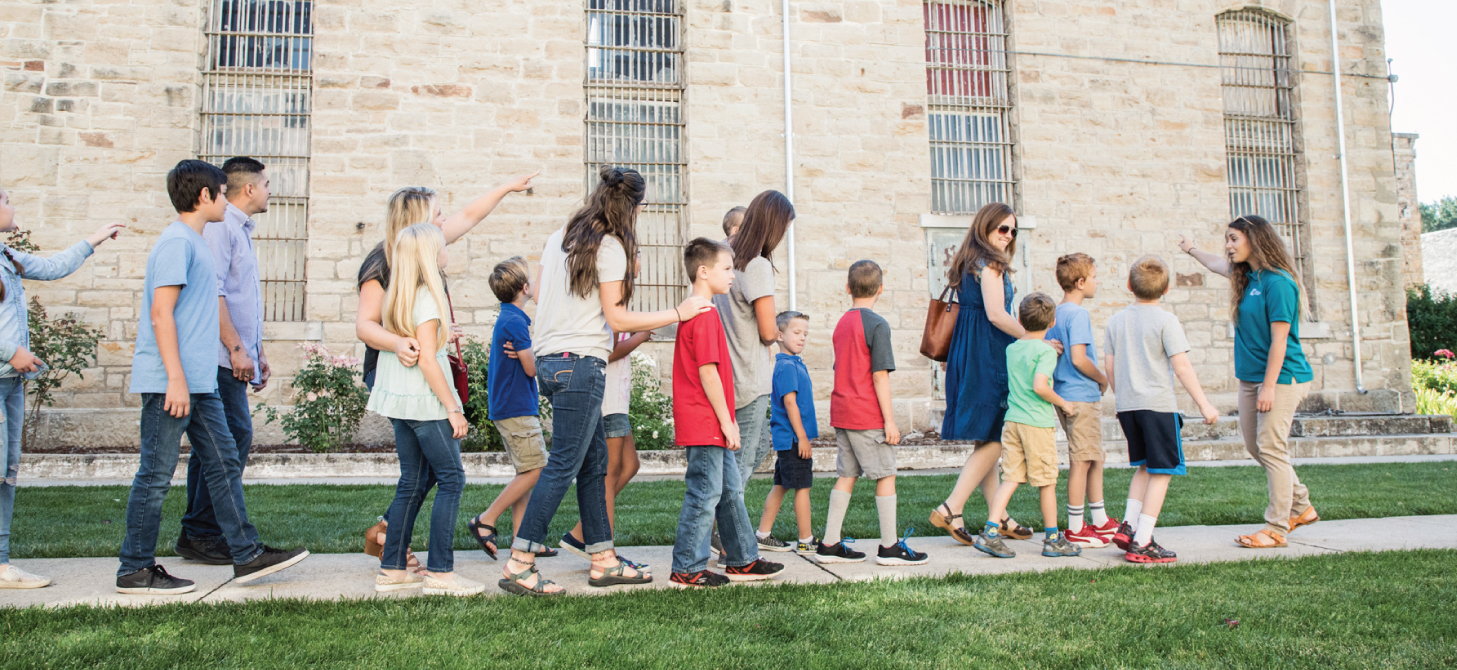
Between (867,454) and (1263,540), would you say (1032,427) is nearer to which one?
(867,454)

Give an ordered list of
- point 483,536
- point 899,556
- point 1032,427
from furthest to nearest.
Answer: point 1032,427 → point 483,536 → point 899,556

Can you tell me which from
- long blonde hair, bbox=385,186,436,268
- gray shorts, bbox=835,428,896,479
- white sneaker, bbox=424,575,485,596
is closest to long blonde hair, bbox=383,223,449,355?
long blonde hair, bbox=385,186,436,268

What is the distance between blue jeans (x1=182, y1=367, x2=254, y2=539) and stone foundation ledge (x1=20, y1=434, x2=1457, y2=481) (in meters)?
3.94

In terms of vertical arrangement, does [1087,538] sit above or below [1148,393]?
below

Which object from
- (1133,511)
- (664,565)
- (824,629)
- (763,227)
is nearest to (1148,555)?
(1133,511)

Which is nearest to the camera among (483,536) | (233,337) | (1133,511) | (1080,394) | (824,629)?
(824,629)

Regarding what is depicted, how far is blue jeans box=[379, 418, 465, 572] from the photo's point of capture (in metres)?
3.68

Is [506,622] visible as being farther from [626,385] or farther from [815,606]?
[626,385]

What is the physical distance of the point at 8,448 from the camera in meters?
3.80

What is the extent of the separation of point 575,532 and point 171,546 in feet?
7.06

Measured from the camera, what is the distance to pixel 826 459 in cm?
921

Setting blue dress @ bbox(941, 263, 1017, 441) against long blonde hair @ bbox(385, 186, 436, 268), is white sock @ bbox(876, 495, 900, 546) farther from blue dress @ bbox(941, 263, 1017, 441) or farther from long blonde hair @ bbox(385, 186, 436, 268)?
long blonde hair @ bbox(385, 186, 436, 268)

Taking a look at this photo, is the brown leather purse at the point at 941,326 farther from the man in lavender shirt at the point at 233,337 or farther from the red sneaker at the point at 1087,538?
the man in lavender shirt at the point at 233,337

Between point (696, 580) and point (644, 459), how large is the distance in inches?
202
